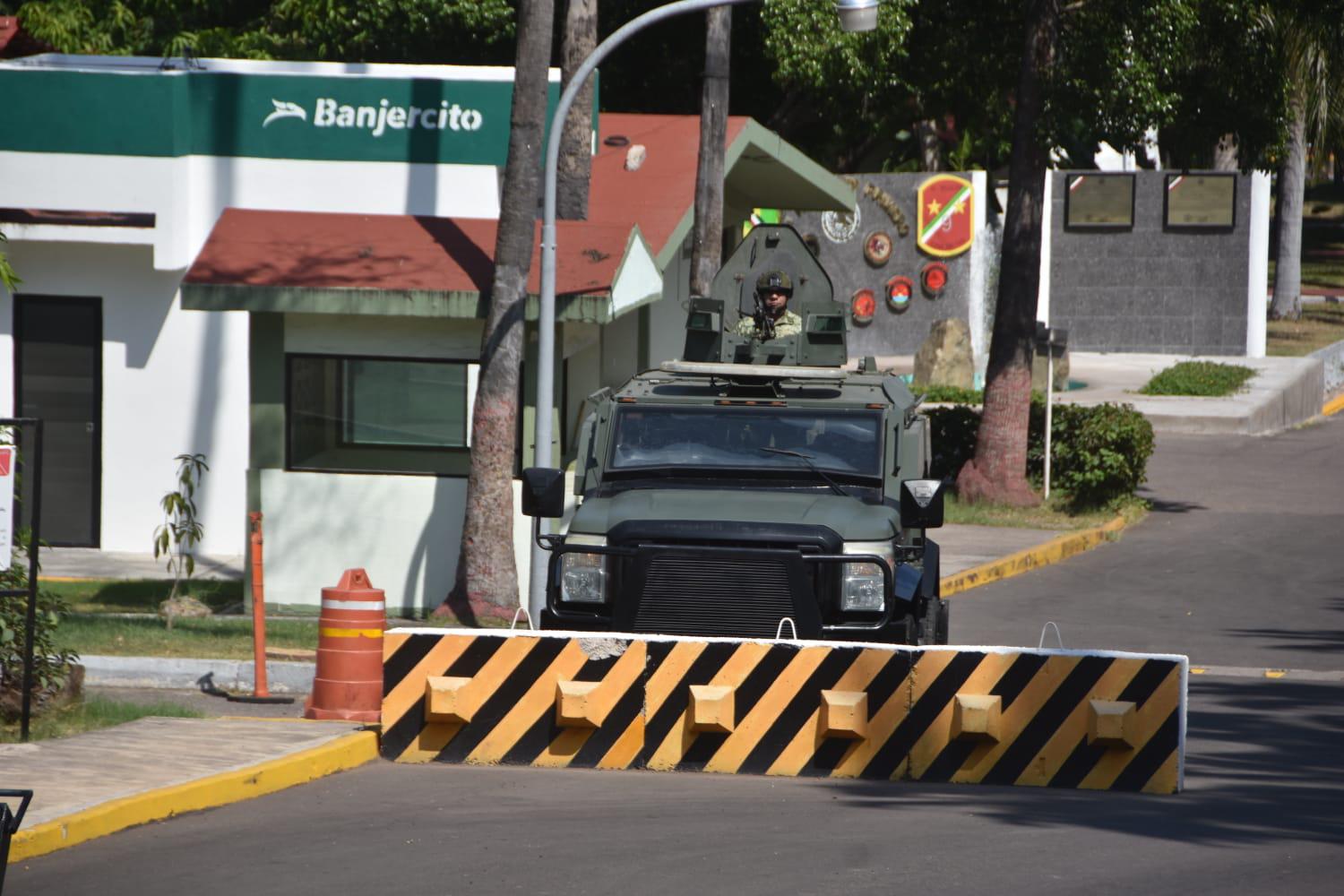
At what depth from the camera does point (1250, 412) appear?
3000 centimetres

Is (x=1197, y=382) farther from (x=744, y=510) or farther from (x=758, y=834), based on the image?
(x=758, y=834)

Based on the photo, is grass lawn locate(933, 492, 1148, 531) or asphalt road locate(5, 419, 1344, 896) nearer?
asphalt road locate(5, 419, 1344, 896)

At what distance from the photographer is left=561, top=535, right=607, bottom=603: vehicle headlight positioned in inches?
397

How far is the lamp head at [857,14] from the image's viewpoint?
14172 mm

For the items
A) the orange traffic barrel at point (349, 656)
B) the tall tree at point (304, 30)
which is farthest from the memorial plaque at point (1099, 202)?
the orange traffic barrel at point (349, 656)

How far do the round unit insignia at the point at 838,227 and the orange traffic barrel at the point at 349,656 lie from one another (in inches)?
1149

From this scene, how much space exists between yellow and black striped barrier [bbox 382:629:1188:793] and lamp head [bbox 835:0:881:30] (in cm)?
645

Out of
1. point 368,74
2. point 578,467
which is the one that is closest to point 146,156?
point 368,74

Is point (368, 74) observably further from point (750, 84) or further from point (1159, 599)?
point (750, 84)

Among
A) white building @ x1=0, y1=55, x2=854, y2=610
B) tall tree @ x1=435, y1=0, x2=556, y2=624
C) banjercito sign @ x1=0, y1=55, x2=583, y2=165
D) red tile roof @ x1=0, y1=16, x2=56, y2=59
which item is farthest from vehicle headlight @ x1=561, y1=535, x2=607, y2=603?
red tile roof @ x1=0, y1=16, x2=56, y2=59

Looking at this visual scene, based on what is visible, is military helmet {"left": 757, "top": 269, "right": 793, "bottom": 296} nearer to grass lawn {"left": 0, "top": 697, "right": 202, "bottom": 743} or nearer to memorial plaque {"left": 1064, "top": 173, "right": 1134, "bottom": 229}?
grass lawn {"left": 0, "top": 697, "right": 202, "bottom": 743}

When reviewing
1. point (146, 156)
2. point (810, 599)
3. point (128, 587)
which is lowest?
point (128, 587)

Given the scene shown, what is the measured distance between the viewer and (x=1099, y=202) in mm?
40156

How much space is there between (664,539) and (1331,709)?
17.1 feet
